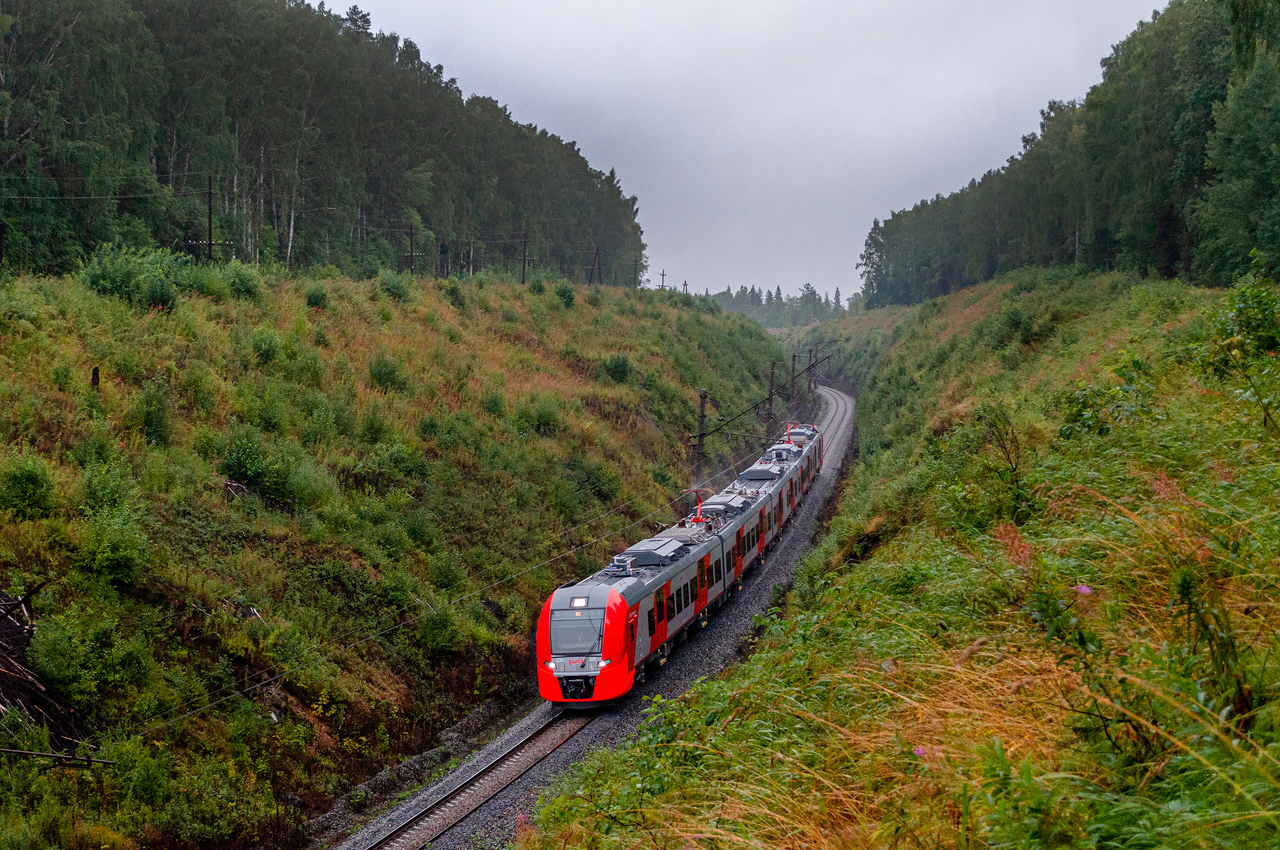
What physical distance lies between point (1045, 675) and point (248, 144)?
52.7m

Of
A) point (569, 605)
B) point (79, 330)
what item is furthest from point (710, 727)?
point (79, 330)

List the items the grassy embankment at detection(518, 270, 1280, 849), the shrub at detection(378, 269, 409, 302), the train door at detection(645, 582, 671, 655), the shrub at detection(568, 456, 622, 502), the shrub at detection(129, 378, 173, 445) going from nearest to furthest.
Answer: the grassy embankment at detection(518, 270, 1280, 849) < the train door at detection(645, 582, 671, 655) < the shrub at detection(129, 378, 173, 445) < the shrub at detection(568, 456, 622, 502) < the shrub at detection(378, 269, 409, 302)

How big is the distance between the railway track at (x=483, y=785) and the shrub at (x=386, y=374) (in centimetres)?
1464

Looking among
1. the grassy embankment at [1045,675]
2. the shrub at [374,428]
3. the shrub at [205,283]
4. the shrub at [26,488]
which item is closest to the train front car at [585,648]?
the grassy embankment at [1045,675]

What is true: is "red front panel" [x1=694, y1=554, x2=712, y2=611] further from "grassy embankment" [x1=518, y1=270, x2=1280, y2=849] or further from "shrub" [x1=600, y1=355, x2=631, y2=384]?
"shrub" [x1=600, y1=355, x2=631, y2=384]

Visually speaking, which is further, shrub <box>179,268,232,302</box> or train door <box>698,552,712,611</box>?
shrub <box>179,268,232,302</box>

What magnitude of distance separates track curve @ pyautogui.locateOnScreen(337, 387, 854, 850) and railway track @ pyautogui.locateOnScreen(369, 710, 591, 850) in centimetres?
2

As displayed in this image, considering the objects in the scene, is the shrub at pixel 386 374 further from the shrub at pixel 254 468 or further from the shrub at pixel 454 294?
the shrub at pixel 454 294

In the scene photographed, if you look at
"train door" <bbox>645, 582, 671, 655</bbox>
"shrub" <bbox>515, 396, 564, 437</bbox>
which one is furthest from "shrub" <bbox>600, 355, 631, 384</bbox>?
"train door" <bbox>645, 582, 671, 655</bbox>

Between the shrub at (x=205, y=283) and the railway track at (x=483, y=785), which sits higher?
the shrub at (x=205, y=283)

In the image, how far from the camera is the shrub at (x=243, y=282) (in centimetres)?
2808

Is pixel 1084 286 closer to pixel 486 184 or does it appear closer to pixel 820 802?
pixel 820 802

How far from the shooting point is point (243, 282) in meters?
28.2

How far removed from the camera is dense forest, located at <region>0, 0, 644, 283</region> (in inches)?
1271
